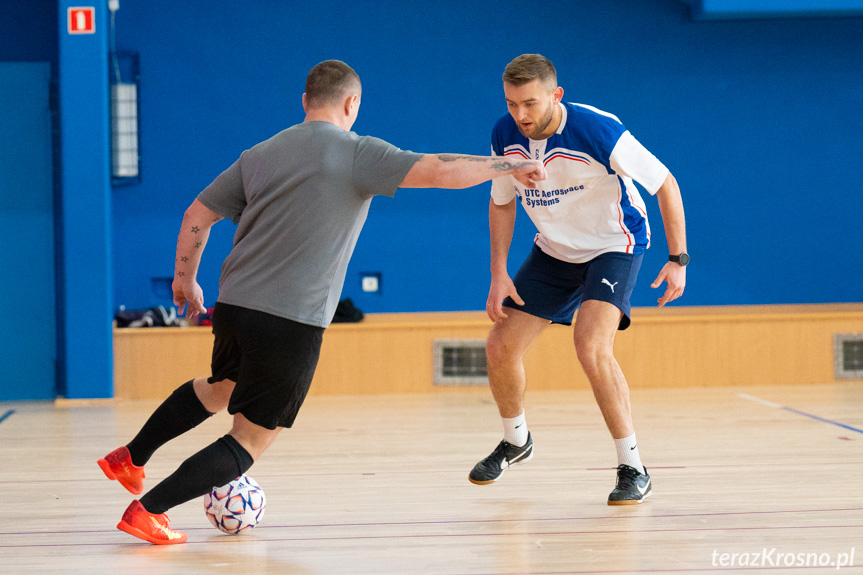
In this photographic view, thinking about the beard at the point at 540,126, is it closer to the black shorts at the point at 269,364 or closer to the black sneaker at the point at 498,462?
the black shorts at the point at 269,364

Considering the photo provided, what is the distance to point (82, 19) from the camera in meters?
5.45

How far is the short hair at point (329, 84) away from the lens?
97.8 inches

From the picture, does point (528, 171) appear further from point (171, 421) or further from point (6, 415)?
point (6, 415)

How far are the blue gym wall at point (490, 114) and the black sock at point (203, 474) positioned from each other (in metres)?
3.75

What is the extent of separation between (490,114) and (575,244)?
11.0 feet

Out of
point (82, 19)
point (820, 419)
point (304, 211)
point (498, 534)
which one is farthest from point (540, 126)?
point (82, 19)

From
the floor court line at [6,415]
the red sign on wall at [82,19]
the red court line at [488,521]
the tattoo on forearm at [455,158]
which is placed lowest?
the floor court line at [6,415]

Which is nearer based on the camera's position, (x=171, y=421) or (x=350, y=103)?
(x=350, y=103)

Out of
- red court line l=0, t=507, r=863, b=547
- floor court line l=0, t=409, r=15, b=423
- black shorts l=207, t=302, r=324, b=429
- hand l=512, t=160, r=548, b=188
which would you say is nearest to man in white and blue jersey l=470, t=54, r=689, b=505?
red court line l=0, t=507, r=863, b=547

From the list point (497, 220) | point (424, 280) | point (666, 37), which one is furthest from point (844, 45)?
point (497, 220)

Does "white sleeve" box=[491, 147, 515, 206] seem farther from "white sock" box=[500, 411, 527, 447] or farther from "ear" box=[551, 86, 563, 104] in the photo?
"white sock" box=[500, 411, 527, 447]

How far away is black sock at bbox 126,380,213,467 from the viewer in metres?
2.64

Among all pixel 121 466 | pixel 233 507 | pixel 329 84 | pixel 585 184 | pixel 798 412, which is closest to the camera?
pixel 329 84

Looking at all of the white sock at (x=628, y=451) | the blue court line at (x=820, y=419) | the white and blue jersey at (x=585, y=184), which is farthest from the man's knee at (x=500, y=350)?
the blue court line at (x=820, y=419)
